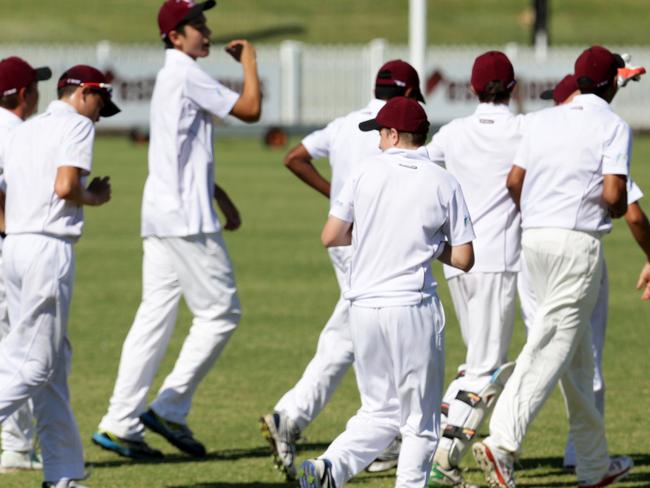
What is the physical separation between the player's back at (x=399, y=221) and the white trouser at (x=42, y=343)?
1719 millimetres

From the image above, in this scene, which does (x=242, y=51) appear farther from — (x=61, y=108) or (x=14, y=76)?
(x=61, y=108)

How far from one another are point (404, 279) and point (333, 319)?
2.16 meters

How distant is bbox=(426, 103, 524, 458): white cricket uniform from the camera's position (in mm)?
8445

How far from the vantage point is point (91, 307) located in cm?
1498

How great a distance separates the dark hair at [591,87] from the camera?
26.5ft

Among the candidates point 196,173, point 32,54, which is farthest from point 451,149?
point 32,54

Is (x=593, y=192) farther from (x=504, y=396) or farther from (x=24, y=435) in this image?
(x=24, y=435)

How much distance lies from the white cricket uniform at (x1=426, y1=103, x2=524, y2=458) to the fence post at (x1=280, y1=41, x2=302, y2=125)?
3208cm

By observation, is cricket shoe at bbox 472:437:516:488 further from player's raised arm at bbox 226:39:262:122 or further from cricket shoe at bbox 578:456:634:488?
player's raised arm at bbox 226:39:262:122

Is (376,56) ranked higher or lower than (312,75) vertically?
higher

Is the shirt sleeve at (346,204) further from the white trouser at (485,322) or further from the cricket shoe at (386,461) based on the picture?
the cricket shoe at (386,461)

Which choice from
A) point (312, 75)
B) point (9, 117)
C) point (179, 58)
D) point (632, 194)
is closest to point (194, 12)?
point (179, 58)

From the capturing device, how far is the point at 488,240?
27.7ft

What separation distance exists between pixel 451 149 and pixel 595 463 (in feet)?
6.34
